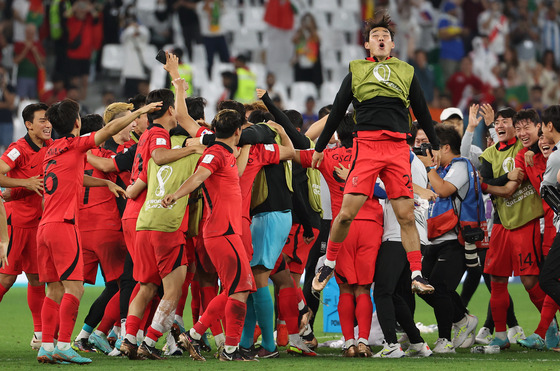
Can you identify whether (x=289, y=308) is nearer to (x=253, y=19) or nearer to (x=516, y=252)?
(x=516, y=252)

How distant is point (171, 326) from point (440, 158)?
3322 millimetres

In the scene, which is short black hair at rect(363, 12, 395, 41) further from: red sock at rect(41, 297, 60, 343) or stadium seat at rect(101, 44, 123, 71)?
stadium seat at rect(101, 44, 123, 71)

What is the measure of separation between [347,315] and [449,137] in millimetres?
2302

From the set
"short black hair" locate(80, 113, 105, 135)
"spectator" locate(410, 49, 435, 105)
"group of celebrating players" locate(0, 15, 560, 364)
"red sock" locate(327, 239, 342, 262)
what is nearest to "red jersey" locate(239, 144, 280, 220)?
"group of celebrating players" locate(0, 15, 560, 364)

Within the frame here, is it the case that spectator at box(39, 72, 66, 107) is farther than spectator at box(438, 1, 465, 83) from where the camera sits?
No

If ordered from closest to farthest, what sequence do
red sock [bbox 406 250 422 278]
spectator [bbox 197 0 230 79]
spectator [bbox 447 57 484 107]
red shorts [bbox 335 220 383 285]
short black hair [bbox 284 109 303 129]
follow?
red sock [bbox 406 250 422 278] < red shorts [bbox 335 220 383 285] < short black hair [bbox 284 109 303 129] < spectator [bbox 197 0 230 79] < spectator [bbox 447 57 484 107]

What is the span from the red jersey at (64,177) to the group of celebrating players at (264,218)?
0.5 inches

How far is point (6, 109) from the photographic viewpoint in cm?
1803

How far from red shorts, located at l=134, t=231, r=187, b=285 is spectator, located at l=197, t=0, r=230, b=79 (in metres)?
13.2

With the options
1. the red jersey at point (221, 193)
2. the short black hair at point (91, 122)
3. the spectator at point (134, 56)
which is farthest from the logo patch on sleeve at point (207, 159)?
the spectator at point (134, 56)

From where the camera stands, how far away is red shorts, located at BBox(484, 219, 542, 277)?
8.54 m

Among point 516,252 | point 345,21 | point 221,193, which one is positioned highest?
point 345,21

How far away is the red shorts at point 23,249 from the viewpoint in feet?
27.8

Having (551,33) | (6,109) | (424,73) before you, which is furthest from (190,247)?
(551,33)
